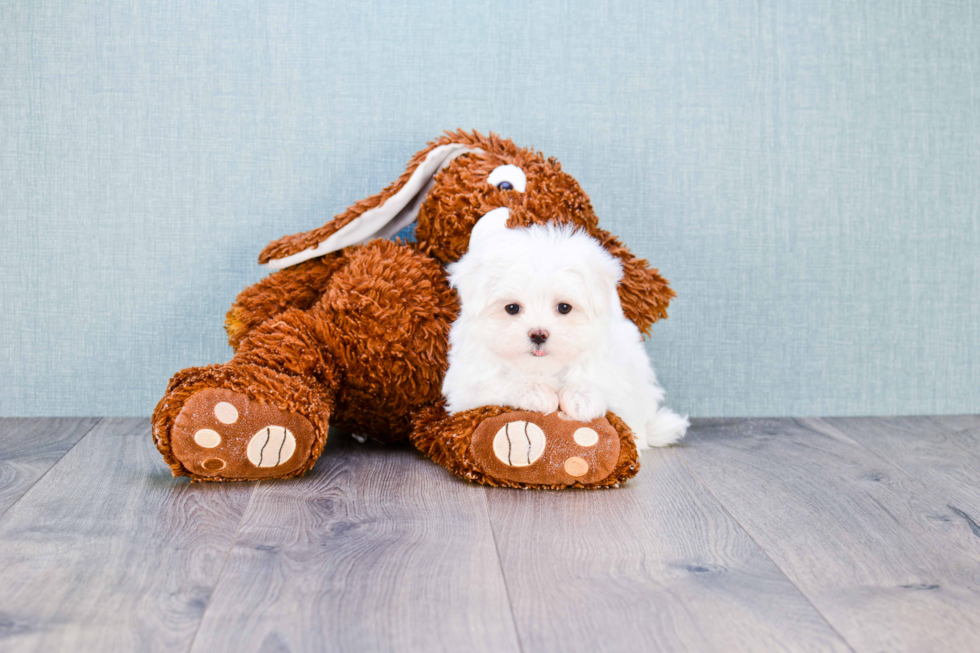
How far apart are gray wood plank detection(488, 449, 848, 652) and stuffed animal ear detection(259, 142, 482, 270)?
51 cm

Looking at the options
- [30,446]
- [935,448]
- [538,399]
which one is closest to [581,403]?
[538,399]

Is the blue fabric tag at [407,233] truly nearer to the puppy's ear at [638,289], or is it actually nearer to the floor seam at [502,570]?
the puppy's ear at [638,289]

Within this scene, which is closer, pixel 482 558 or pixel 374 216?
pixel 482 558

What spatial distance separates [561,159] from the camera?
1.59m

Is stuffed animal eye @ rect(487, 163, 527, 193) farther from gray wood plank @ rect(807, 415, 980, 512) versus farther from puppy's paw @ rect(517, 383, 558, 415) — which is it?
gray wood plank @ rect(807, 415, 980, 512)

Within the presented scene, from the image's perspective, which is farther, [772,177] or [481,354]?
[772,177]

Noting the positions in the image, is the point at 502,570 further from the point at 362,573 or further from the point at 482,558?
the point at 362,573

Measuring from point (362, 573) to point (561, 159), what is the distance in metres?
0.99

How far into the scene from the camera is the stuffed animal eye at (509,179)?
130 centimetres

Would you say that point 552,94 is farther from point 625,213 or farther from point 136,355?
point 136,355

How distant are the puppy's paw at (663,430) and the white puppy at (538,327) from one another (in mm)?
208

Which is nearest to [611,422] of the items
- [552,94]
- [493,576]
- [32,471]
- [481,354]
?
[481,354]

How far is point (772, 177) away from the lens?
1624 millimetres

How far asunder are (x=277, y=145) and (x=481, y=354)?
0.66m
